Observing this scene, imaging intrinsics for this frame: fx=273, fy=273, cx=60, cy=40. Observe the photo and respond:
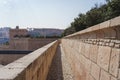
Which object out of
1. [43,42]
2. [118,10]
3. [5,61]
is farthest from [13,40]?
[118,10]

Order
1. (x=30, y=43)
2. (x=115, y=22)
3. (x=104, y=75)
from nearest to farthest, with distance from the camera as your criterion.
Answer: (x=115, y=22), (x=104, y=75), (x=30, y=43)

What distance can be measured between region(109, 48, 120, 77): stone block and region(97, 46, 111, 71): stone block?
18 centimetres

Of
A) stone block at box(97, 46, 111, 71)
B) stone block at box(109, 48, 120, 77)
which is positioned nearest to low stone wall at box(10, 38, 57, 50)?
stone block at box(97, 46, 111, 71)

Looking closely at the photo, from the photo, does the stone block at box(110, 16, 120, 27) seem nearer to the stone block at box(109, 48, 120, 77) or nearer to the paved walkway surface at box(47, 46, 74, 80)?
the stone block at box(109, 48, 120, 77)

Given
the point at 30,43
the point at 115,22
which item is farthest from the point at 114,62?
the point at 30,43

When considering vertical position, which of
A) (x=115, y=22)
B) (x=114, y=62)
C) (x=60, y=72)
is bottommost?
(x=60, y=72)

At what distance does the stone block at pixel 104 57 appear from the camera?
11.5 feet

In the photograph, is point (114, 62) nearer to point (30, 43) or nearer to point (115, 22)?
point (115, 22)

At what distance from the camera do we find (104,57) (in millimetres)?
3723

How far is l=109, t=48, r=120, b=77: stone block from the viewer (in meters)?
3.08

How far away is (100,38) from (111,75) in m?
1.02

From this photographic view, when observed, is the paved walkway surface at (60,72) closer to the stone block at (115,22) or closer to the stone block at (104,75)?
the stone block at (104,75)

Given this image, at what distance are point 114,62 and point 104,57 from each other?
0.55 m

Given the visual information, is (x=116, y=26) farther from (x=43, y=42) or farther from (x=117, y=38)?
(x=43, y=42)
